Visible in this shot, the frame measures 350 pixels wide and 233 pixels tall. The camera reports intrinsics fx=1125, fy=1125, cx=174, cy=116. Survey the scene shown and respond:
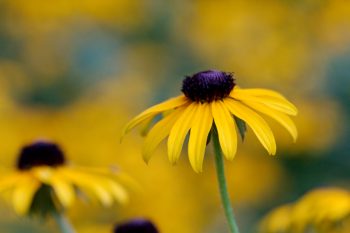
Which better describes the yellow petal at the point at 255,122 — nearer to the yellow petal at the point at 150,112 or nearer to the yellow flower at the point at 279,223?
the yellow petal at the point at 150,112

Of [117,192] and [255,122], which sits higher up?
[117,192]

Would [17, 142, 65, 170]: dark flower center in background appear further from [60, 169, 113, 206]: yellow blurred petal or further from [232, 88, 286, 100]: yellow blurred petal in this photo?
[232, 88, 286, 100]: yellow blurred petal

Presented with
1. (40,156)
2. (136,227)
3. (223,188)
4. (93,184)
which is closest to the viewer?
(223,188)

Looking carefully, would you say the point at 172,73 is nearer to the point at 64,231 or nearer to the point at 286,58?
the point at 286,58

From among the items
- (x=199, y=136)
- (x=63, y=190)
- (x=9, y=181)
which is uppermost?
(x=9, y=181)

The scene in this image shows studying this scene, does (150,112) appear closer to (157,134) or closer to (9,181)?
(157,134)

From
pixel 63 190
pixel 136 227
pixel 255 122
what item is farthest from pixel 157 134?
pixel 63 190

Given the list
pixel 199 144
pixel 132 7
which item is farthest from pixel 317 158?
pixel 199 144

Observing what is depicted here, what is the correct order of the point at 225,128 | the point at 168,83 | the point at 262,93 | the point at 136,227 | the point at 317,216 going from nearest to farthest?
the point at 225,128, the point at 262,93, the point at 136,227, the point at 317,216, the point at 168,83
